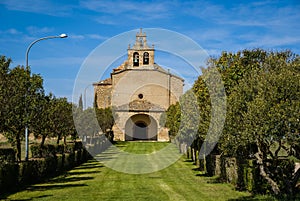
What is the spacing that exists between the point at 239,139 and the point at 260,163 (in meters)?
1.76

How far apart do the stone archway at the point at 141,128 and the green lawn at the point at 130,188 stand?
146 feet

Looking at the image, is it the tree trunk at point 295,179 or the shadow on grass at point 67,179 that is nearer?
the tree trunk at point 295,179

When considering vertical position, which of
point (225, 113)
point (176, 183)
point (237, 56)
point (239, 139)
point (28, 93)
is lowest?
point (176, 183)

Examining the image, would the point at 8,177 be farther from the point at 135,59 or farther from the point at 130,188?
the point at 135,59

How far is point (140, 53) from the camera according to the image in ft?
244

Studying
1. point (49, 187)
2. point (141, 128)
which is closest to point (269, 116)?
point (49, 187)

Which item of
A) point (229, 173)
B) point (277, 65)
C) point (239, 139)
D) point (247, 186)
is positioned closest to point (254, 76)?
point (277, 65)

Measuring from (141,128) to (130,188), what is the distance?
51776mm

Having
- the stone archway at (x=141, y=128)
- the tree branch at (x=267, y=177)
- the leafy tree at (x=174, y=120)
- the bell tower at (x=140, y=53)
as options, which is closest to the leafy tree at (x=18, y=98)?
the tree branch at (x=267, y=177)

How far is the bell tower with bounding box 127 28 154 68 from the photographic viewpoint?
243 feet

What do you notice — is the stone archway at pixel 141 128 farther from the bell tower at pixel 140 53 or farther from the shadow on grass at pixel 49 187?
the shadow on grass at pixel 49 187

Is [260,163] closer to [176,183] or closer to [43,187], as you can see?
[176,183]

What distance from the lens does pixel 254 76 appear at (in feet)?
47.8

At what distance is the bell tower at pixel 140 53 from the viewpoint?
73938 mm
